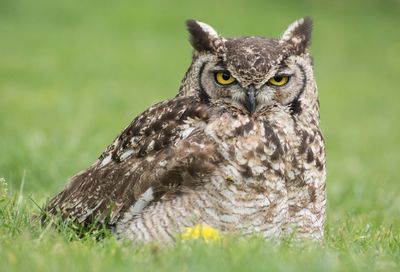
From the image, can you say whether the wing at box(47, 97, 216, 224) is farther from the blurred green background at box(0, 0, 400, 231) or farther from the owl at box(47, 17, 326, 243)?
the blurred green background at box(0, 0, 400, 231)

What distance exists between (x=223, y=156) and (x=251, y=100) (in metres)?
0.36

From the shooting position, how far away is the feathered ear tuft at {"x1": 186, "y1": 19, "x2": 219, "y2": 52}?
4.86 m

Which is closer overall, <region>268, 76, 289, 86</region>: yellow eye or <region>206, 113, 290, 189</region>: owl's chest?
<region>206, 113, 290, 189</region>: owl's chest

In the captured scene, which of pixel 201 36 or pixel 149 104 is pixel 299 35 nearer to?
pixel 201 36

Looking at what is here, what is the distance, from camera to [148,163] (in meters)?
4.65

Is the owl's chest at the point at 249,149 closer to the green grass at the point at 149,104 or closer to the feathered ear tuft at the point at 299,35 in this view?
the green grass at the point at 149,104

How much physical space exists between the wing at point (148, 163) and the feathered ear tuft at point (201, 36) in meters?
0.30

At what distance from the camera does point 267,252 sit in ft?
12.5

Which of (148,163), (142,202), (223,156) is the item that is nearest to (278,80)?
(223,156)

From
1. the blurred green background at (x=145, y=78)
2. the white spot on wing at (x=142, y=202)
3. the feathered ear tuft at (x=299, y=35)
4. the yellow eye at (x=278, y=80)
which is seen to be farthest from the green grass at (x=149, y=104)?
the feathered ear tuft at (x=299, y=35)

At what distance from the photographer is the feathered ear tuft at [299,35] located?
4.98 metres

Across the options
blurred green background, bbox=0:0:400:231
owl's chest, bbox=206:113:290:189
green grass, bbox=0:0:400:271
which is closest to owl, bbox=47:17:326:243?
owl's chest, bbox=206:113:290:189

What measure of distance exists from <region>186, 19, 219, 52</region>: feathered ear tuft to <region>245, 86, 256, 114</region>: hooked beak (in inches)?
13.3

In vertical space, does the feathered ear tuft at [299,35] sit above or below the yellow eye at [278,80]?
above
